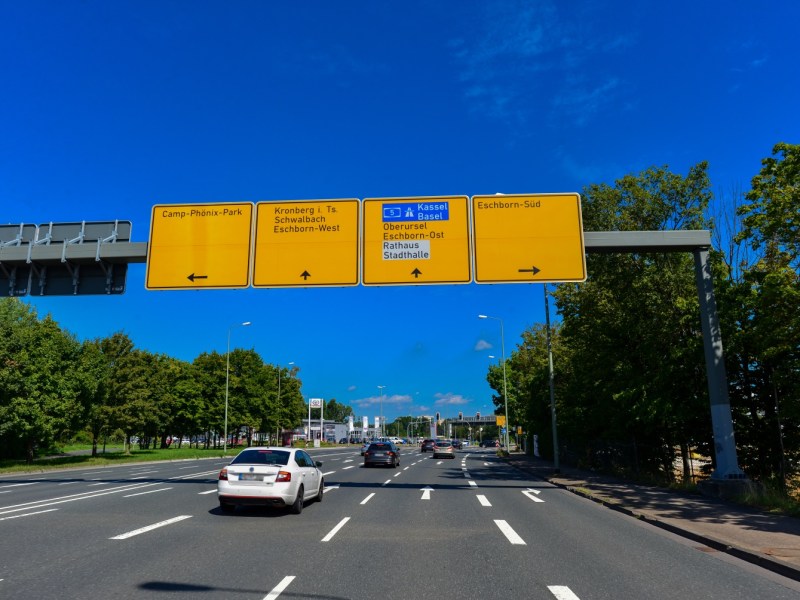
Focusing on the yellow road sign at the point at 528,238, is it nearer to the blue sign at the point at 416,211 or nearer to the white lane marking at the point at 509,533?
the blue sign at the point at 416,211

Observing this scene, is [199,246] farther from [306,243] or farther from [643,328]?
[643,328]

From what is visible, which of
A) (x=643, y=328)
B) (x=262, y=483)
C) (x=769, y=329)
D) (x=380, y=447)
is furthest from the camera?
(x=380, y=447)

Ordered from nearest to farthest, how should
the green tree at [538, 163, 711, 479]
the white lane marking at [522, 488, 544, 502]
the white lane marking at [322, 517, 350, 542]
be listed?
1. the white lane marking at [322, 517, 350, 542]
2. the white lane marking at [522, 488, 544, 502]
3. the green tree at [538, 163, 711, 479]

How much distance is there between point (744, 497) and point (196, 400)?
184ft

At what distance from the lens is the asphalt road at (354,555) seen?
20.4 ft

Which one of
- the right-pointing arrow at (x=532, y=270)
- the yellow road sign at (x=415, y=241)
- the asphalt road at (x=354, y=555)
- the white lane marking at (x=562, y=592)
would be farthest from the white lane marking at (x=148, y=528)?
the right-pointing arrow at (x=532, y=270)

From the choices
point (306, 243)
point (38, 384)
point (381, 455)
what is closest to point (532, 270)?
point (306, 243)

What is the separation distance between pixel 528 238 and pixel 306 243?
6.34 meters

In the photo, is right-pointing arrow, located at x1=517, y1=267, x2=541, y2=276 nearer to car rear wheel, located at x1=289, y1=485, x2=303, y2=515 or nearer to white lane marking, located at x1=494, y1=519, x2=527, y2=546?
white lane marking, located at x1=494, y1=519, x2=527, y2=546

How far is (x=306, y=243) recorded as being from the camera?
16.1 metres

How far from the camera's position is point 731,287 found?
18.7 meters

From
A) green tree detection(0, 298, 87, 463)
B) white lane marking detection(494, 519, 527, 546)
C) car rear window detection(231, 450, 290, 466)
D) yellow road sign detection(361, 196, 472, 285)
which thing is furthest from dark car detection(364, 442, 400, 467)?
white lane marking detection(494, 519, 527, 546)

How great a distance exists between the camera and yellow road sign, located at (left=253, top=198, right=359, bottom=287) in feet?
51.7

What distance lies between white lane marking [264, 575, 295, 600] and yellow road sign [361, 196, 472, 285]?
959 centimetres
